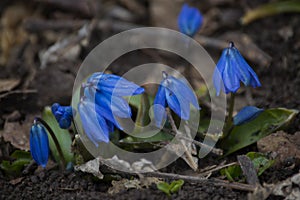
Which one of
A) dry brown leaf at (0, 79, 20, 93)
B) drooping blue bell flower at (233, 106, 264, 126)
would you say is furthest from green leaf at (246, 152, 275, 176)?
dry brown leaf at (0, 79, 20, 93)

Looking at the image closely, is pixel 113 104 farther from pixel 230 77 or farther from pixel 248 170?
pixel 248 170

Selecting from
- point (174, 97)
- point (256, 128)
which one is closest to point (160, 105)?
point (174, 97)

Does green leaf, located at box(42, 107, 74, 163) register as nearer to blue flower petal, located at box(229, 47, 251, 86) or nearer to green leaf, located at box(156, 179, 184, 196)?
green leaf, located at box(156, 179, 184, 196)

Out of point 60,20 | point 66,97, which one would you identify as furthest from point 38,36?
point 66,97

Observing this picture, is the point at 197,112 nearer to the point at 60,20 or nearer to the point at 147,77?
the point at 147,77

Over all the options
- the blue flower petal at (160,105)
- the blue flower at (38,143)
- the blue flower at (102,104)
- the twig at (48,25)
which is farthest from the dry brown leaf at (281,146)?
the twig at (48,25)

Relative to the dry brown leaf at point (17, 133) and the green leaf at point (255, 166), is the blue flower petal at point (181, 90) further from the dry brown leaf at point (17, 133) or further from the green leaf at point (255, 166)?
the dry brown leaf at point (17, 133)
